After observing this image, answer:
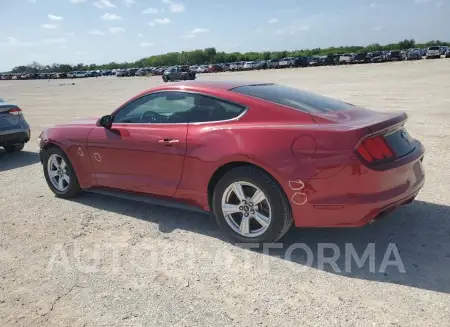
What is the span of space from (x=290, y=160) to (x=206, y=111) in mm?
1100

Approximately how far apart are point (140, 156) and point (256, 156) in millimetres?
1459

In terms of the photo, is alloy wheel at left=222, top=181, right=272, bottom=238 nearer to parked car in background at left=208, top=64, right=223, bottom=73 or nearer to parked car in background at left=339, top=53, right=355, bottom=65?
parked car in background at left=339, top=53, right=355, bottom=65

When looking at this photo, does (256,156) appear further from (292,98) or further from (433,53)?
(433,53)

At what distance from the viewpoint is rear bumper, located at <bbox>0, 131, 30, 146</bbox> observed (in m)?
8.29

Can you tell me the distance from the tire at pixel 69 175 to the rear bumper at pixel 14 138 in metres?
3.20

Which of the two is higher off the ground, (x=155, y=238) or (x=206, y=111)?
(x=206, y=111)

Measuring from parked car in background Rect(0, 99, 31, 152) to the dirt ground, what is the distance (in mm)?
3692

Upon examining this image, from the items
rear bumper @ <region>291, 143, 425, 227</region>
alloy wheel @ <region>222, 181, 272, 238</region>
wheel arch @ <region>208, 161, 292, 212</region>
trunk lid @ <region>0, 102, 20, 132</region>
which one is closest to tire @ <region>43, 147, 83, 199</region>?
wheel arch @ <region>208, 161, 292, 212</region>

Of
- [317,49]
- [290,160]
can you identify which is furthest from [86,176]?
[317,49]

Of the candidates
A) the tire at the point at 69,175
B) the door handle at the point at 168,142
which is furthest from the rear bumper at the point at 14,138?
the door handle at the point at 168,142

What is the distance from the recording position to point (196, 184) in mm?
4137

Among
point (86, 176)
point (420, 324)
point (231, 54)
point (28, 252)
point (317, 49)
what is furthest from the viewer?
point (231, 54)

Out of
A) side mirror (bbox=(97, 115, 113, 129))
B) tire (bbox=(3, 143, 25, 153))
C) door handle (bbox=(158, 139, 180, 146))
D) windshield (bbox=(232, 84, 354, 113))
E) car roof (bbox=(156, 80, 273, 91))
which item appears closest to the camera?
windshield (bbox=(232, 84, 354, 113))

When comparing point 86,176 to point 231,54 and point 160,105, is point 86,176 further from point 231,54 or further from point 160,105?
point 231,54
